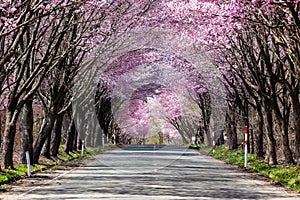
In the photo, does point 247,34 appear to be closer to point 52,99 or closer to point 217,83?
point 52,99

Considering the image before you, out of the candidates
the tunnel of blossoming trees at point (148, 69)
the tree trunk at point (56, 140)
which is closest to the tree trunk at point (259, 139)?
the tunnel of blossoming trees at point (148, 69)

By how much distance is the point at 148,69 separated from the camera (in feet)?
174

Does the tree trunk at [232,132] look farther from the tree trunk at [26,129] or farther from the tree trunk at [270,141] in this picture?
the tree trunk at [26,129]

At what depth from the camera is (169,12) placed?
31062 mm

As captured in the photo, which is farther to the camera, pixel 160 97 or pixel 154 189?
pixel 160 97

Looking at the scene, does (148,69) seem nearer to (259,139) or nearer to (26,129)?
(259,139)

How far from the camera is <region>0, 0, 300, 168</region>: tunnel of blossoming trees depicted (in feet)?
66.3

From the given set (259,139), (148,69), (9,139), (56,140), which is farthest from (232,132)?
(9,139)

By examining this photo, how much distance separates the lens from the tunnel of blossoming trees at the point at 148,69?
20219 millimetres

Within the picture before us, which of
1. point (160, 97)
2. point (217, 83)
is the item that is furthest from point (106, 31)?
point (160, 97)

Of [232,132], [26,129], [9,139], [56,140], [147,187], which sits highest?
[232,132]

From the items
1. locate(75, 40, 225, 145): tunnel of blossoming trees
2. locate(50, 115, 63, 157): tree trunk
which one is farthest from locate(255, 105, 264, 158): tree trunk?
locate(50, 115, 63, 157): tree trunk

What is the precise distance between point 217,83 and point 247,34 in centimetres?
2105

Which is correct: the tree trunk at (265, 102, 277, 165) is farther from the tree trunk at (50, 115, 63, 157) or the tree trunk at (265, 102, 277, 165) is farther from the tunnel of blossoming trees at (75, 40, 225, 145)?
the tunnel of blossoming trees at (75, 40, 225, 145)
